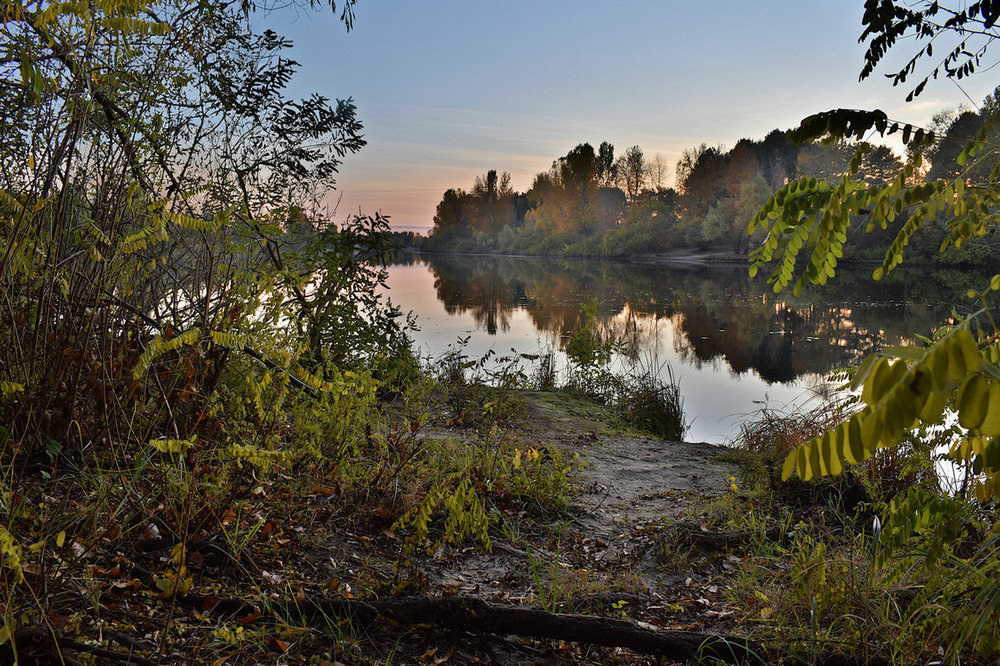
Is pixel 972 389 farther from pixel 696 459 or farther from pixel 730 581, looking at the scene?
pixel 696 459

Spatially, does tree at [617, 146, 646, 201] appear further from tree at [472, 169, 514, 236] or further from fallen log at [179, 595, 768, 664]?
fallen log at [179, 595, 768, 664]

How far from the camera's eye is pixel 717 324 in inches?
730

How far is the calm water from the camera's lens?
A: 1162cm

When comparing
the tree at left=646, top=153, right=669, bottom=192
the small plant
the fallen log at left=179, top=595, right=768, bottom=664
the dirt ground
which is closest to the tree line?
the tree at left=646, top=153, right=669, bottom=192

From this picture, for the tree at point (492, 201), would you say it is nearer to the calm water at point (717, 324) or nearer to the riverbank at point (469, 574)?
the calm water at point (717, 324)

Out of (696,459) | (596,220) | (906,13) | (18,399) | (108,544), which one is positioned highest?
(596,220)

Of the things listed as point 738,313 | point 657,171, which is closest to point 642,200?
point 657,171

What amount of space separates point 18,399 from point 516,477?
301 cm

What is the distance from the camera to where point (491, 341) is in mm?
15688

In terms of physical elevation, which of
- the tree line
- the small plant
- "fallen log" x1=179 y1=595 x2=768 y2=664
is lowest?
the small plant

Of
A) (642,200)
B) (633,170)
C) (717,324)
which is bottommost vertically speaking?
(717,324)

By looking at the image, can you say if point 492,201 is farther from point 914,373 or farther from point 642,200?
point 914,373

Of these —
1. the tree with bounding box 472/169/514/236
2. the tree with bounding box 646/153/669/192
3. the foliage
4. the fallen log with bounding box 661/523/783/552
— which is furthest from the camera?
the tree with bounding box 472/169/514/236

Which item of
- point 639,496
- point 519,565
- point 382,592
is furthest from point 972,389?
point 639,496
